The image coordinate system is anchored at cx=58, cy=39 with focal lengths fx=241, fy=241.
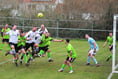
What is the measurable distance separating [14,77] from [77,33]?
2070 cm

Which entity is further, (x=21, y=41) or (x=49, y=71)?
(x=21, y=41)

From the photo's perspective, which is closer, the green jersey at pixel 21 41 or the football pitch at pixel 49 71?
the football pitch at pixel 49 71

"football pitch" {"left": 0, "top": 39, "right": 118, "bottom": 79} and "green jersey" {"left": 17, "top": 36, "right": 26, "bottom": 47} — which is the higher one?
"green jersey" {"left": 17, "top": 36, "right": 26, "bottom": 47}

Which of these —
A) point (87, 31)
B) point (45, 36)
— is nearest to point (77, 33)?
point (87, 31)

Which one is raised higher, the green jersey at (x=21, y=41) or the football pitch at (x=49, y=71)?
the green jersey at (x=21, y=41)

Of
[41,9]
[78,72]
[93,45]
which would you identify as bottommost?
[78,72]

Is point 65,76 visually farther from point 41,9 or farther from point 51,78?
point 41,9

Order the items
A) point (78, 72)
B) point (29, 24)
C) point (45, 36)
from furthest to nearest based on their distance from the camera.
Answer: point (29, 24) < point (45, 36) < point (78, 72)

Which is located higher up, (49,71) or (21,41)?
(21,41)

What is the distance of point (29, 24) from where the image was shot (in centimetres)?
3344

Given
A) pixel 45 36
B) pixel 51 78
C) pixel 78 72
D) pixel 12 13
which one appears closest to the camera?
pixel 51 78

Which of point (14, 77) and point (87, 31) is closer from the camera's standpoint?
point (14, 77)

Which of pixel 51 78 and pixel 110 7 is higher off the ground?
pixel 110 7

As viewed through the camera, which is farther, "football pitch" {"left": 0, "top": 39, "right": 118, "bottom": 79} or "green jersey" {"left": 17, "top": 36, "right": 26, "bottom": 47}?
"green jersey" {"left": 17, "top": 36, "right": 26, "bottom": 47}
